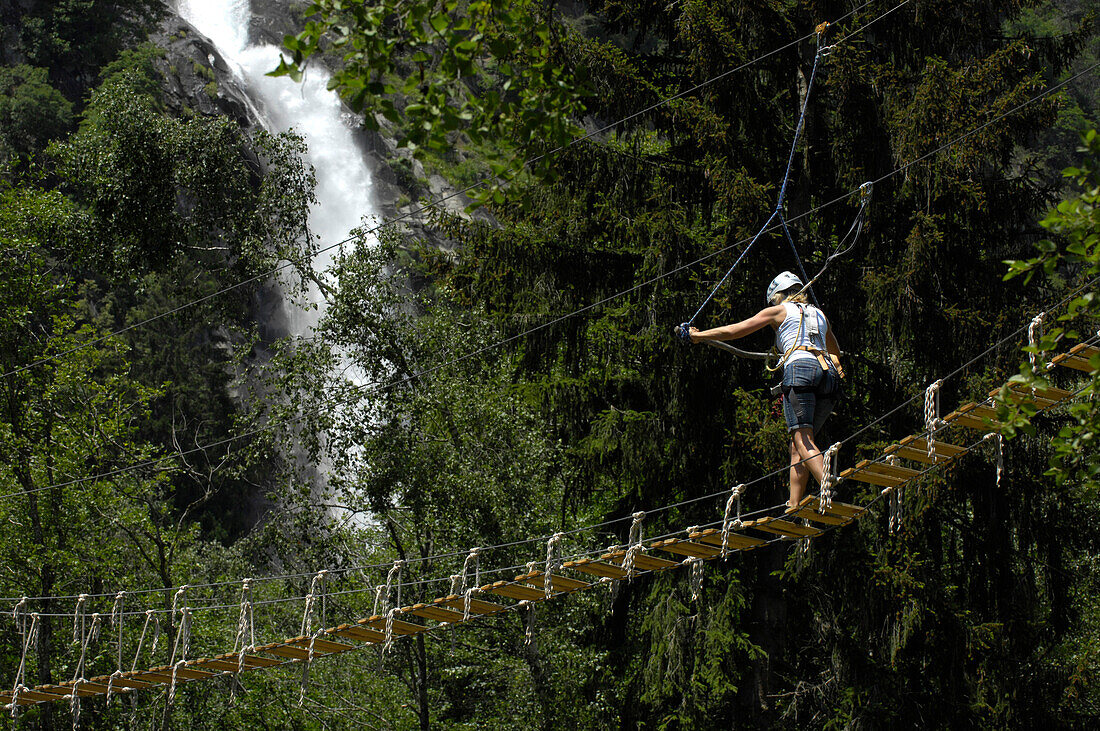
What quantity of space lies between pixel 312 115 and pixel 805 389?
53.1 metres

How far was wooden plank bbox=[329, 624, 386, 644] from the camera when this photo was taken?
8461mm

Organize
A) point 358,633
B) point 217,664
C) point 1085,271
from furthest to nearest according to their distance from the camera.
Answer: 1. point 217,664
2. point 358,633
3. point 1085,271

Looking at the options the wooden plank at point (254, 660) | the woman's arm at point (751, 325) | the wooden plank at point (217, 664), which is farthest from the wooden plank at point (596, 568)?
the wooden plank at point (217, 664)

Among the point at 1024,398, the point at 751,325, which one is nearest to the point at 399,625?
the point at 751,325

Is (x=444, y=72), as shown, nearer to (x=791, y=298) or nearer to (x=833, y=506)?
(x=791, y=298)

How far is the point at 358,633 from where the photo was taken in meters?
8.59

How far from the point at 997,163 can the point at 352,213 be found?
42.8m

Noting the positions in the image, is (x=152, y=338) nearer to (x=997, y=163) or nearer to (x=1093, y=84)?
(x=997, y=163)

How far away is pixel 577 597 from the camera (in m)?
13.7

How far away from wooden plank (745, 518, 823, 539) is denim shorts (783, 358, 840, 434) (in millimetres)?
645

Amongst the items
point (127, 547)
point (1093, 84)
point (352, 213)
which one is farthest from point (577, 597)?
point (1093, 84)

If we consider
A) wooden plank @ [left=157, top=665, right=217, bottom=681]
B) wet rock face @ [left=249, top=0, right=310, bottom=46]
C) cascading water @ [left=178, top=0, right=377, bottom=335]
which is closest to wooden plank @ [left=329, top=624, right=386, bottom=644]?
wooden plank @ [left=157, top=665, right=217, bottom=681]

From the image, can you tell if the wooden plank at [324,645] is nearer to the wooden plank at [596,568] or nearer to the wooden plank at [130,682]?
the wooden plank at [130,682]

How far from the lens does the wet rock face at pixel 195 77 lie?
52.1m
